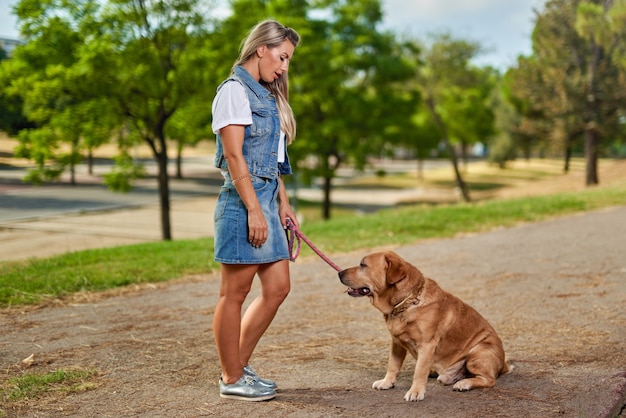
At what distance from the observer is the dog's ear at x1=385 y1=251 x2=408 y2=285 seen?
396 cm

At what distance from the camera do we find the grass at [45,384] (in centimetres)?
399

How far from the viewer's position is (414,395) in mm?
3904

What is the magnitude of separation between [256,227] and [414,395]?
1384 mm

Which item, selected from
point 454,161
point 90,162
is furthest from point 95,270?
point 454,161

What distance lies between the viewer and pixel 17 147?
1238cm

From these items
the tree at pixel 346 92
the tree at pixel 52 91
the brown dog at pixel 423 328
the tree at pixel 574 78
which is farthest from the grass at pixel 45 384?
the tree at pixel 574 78

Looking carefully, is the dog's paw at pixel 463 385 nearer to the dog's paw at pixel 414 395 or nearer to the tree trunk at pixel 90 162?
the dog's paw at pixel 414 395

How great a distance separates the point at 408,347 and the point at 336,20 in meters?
25.1

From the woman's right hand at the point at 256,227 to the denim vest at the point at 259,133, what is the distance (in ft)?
0.82

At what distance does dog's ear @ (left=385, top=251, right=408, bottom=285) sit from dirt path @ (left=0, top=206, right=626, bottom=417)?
0.72 metres

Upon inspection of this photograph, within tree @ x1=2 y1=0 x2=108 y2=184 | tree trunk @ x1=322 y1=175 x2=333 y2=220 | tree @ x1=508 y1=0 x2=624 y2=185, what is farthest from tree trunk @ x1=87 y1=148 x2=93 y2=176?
tree @ x1=508 y1=0 x2=624 y2=185

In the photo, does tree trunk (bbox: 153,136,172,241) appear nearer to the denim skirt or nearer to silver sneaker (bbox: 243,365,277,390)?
silver sneaker (bbox: 243,365,277,390)

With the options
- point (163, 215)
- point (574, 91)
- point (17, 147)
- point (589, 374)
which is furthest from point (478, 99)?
point (589, 374)

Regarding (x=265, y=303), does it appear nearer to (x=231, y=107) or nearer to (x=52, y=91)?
(x=231, y=107)
